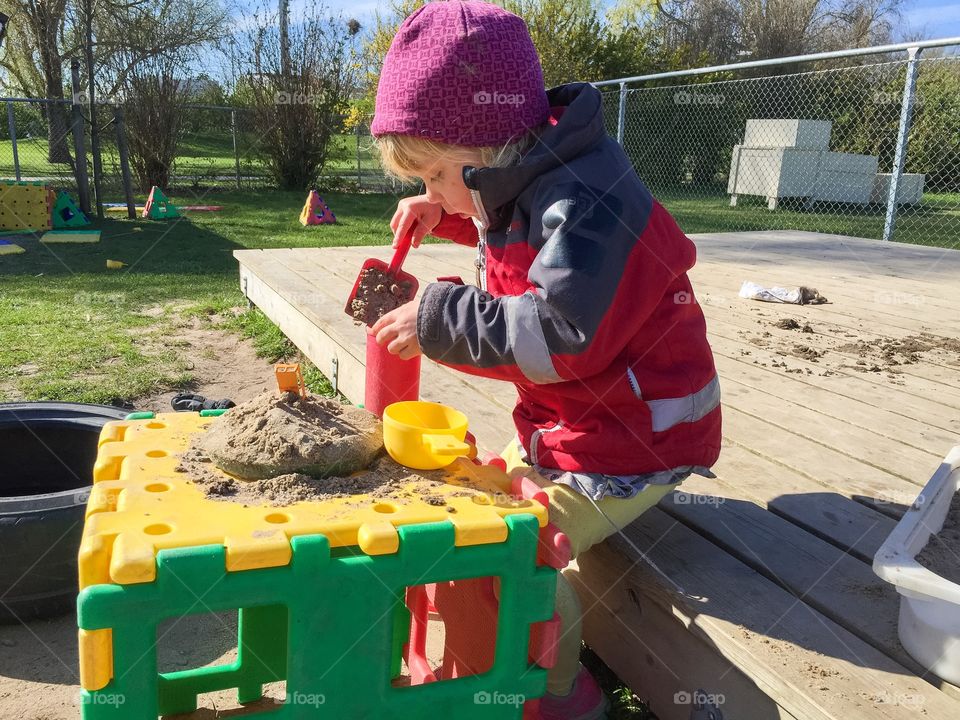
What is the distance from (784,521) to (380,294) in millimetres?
995

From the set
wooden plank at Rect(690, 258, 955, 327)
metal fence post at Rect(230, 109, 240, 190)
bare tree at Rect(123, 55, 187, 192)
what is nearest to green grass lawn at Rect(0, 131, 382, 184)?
metal fence post at Rect(230, 109, 240, 190)

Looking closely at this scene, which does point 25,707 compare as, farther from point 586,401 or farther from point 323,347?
point 323,347

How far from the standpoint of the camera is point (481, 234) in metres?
1.79

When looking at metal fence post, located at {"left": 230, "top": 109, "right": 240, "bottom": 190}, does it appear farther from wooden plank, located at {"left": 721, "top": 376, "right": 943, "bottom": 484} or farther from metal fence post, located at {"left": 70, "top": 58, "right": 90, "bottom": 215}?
wooden plank, located at {"left": 721, "top": 376, "right": 943, "bottom": 484}

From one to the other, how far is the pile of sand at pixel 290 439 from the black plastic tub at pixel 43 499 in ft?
2.03

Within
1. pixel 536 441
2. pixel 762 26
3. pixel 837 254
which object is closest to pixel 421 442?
pixel 536 441

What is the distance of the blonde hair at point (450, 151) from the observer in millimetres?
1582

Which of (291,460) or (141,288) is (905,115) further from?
(291,460)

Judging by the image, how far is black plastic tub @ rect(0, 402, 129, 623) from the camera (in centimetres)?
189

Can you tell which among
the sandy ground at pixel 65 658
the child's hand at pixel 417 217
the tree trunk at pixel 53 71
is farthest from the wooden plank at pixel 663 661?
the tree trunk at pixel 53 71

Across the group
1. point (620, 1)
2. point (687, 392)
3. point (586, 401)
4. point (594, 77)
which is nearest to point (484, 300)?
point (586, 401)

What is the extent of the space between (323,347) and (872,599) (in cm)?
258

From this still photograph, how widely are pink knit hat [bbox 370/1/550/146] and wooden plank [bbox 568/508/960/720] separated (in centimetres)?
88

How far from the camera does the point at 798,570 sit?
1611 mm
